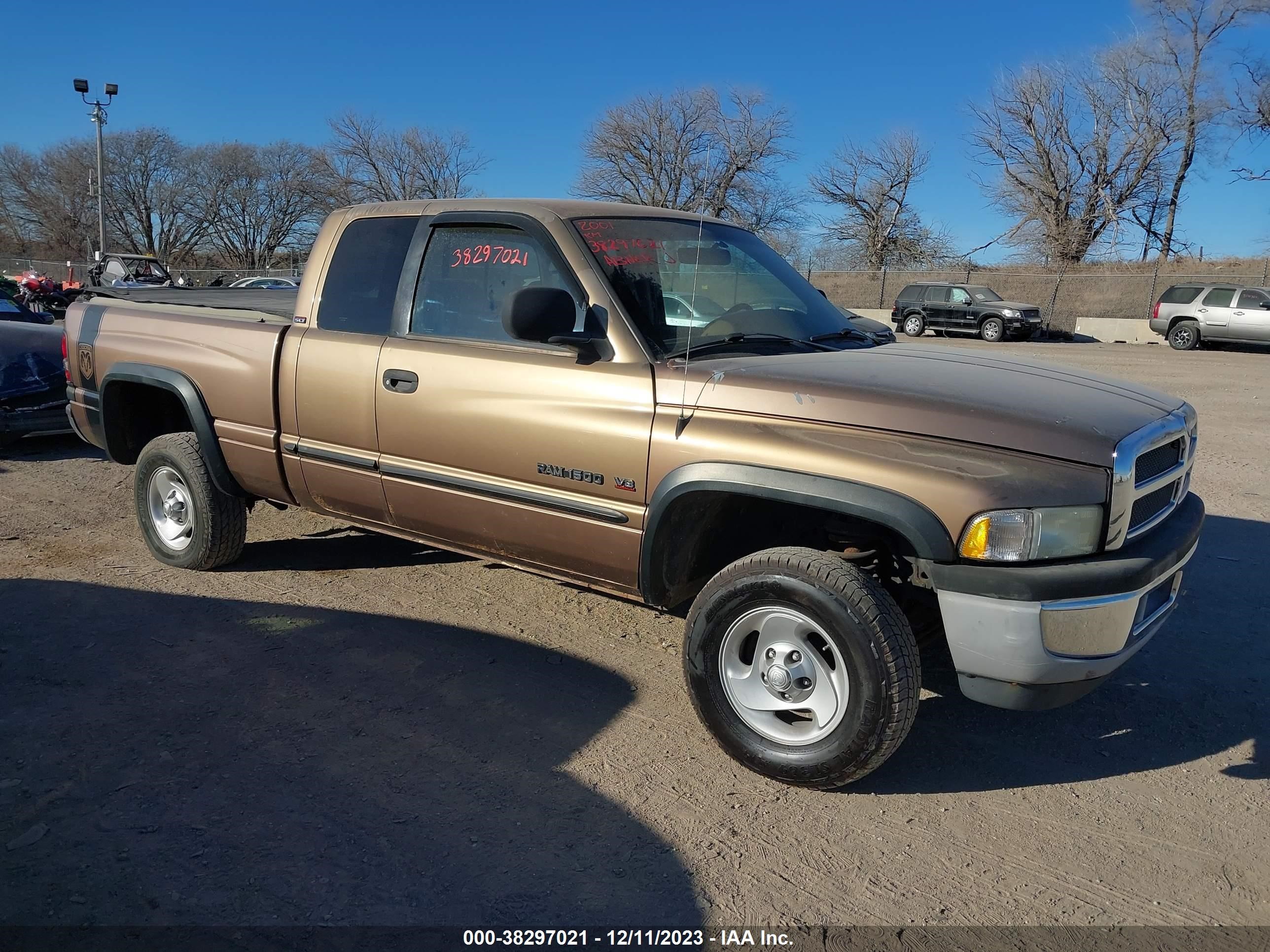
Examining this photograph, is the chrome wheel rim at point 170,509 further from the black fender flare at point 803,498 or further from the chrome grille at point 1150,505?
the chrome grille at point 1150,505

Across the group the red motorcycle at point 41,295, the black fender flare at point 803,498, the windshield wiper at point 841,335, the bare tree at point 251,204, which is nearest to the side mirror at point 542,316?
the black fender flare at point 803,498

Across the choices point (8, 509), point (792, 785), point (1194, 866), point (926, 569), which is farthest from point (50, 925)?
point (8, 509)

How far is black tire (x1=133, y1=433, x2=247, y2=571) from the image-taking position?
4.98m

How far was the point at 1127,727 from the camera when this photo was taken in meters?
3.62

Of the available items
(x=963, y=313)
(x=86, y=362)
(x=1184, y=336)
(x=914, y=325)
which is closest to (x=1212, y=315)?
(x=1184, y=336)

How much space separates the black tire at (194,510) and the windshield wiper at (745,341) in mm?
2906

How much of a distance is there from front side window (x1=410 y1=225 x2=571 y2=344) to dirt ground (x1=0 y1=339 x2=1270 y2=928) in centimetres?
146

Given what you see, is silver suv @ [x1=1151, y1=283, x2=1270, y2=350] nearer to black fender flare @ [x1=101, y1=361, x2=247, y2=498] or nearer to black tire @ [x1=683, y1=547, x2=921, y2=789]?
black tire @ [x1=683, y1=547, x2=921, y2=789]

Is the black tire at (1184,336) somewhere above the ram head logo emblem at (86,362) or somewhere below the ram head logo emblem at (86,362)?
above

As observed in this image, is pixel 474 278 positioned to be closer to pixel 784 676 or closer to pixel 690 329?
pixel 690 329

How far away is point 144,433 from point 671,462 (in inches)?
155

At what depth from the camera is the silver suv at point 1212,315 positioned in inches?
875

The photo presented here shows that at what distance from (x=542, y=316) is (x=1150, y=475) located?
2155 millimetres

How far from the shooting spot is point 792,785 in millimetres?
3201
